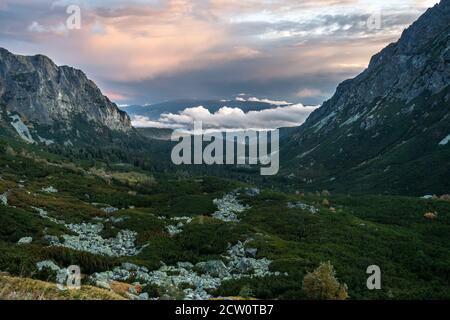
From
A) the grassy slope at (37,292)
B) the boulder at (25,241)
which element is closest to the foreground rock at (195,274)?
the grassy slope at (37,292)

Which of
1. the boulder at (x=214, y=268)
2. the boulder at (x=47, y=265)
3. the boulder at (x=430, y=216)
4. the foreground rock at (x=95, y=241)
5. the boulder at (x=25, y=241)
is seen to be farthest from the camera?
the boulder at (x=430, y=216)

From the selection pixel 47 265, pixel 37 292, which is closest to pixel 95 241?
pixel 47 265

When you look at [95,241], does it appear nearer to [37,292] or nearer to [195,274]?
[195,274]

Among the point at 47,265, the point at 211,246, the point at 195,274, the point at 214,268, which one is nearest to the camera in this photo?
the point at 47,265

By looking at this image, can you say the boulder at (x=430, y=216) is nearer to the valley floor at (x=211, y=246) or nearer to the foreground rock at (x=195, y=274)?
the valley floor at (x=211, y=246)

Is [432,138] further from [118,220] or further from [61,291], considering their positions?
[61,291]

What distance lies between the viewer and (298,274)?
1292 inches

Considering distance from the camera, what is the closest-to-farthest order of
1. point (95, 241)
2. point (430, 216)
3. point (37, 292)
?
point (37, 292), point (95, 241), point (430, 216)

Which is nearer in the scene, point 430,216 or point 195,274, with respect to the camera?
point 195,274

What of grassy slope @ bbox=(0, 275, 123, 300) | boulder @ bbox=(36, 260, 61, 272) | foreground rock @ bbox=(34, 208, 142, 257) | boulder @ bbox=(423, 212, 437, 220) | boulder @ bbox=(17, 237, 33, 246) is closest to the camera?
grassy slope @ bbox=(0, 275, 123, 300)

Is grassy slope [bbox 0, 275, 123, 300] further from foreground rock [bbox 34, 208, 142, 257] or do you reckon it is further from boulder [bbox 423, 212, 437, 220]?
boulder [bbox 423, 212, 437, 220]

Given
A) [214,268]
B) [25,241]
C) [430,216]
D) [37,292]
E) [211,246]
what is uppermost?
[430,216]

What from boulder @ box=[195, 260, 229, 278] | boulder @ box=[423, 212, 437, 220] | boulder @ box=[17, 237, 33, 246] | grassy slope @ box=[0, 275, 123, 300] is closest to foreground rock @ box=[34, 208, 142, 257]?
boulder @ box=[17, 237, 33, 246]

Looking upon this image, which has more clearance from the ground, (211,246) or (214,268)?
(211,246)
